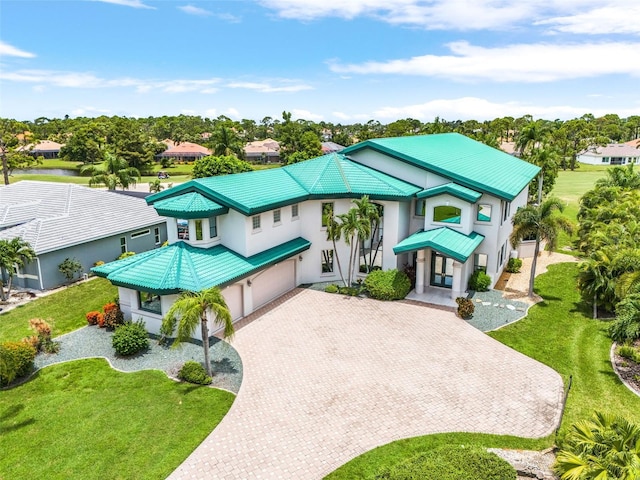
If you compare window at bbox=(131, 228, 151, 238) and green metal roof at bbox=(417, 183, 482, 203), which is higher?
green metal roof at bbox=(417, 183, 482, 203)

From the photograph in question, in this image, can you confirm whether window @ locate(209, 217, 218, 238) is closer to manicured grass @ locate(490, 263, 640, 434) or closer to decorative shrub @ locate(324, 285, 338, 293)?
decorative shrub @ locate(324, 285, 338, 293)

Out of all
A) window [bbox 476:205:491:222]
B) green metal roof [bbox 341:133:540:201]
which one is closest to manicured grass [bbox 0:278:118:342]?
green metal roof [bbox 341:133:540:201]

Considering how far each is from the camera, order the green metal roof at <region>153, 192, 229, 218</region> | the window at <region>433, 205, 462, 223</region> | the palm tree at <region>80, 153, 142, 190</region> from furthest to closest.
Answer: the palm tree at <region>80, 153, 142, 190</region> < the window at <region>433, 205, 462, 223</region> < the green metal roof at <region>153, 192, 229, 218</region>

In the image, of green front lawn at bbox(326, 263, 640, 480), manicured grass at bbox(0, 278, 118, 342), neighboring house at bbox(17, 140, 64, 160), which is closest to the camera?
green front lawn at bbox(326, 263, 640, 480)

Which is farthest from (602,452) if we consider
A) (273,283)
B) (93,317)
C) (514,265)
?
(93,317)

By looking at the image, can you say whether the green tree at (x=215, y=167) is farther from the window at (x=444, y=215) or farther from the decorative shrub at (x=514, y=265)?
the decorative shrub at (x=514, y=265)

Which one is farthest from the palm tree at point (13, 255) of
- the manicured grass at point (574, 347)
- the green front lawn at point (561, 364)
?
the manicured grass at point (574, 347)

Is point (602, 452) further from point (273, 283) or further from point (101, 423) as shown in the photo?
point (273, 283)
